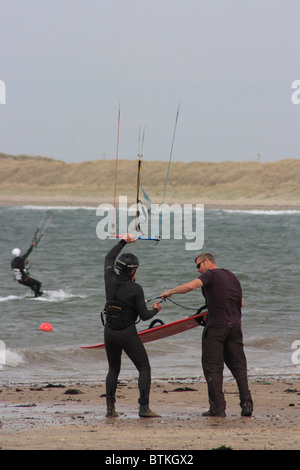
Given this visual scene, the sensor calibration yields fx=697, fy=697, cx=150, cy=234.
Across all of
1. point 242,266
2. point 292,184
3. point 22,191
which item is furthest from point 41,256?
point 22,191

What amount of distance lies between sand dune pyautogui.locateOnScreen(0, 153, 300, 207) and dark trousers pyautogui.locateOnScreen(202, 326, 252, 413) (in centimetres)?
8212

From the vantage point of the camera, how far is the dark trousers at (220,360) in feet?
21.9

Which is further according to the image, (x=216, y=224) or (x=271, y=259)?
(x=216, y=224)

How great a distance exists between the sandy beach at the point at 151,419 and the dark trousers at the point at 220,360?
23cm

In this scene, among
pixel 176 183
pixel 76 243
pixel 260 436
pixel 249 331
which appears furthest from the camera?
pixel 176 183

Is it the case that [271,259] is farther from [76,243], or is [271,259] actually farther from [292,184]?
[292,184]

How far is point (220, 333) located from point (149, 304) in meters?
10.5

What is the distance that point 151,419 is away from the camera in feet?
21.9

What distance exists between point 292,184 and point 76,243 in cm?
7060

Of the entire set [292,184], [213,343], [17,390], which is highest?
[292,184]

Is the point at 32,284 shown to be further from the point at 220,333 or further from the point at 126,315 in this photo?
the point at 220,333

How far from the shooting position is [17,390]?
8672 millimetres

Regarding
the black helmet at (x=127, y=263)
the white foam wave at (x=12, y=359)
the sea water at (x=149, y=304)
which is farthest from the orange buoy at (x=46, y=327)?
the black helmet at (x=127, y=263)

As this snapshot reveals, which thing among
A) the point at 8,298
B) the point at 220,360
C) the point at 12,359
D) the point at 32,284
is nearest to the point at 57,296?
the point at 32,284
